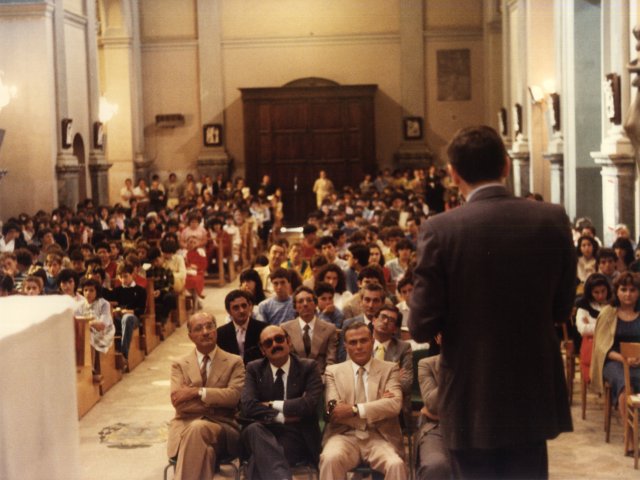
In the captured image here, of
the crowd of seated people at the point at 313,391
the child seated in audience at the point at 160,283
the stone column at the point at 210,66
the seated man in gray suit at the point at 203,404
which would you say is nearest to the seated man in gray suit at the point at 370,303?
the crowd of seated people at the point at 313,391

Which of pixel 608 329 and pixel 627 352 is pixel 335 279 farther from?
pixel 627 352

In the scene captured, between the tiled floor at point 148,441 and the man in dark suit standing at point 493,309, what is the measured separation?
4487 mm

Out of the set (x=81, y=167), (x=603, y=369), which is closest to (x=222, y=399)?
(x=603, y=369)

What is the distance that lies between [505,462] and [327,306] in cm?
561

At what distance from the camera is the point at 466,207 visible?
3.28 metres

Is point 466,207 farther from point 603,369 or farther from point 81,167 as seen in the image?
point 81,167

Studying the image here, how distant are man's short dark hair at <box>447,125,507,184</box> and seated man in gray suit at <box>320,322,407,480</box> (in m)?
3.34

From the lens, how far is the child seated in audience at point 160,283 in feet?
43.3

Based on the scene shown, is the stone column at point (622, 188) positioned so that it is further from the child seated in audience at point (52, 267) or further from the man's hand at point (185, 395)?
the man's hand at point (185, 395)

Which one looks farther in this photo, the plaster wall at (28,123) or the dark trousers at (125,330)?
the plaster wall at (28,123)

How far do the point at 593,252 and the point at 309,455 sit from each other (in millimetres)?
6063

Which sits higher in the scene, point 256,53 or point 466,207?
point 256,53

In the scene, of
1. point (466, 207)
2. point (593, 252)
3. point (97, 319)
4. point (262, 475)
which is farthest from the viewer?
point (593, 252)

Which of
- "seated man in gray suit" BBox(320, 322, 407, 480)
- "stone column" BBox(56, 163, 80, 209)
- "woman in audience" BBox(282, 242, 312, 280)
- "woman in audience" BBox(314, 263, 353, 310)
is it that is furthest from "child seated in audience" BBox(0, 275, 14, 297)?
"stone column" BBox(56, 163, 80, 209)
